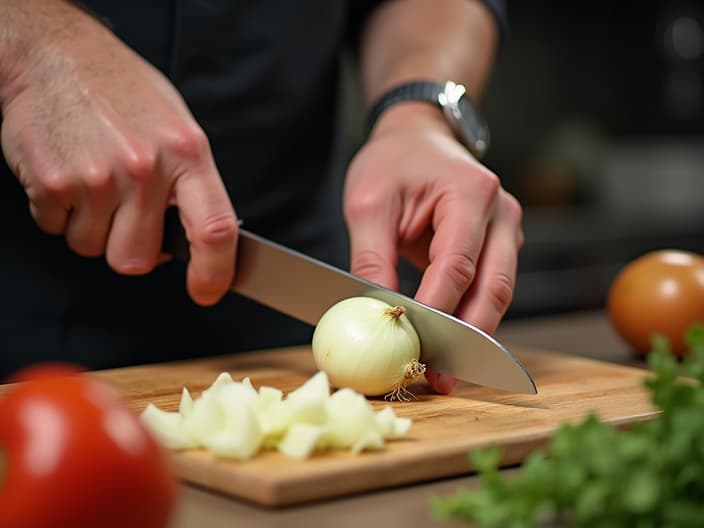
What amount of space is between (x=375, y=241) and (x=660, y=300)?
1.51ft

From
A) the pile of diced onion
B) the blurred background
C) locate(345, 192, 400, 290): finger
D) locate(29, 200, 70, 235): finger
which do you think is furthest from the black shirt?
the blurred background

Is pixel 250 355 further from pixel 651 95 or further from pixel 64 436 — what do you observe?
pixel 651 95

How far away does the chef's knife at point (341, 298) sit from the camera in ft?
3.90

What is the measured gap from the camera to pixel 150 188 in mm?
1233

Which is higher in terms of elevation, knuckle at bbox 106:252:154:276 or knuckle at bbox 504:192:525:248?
knuckle at bbox 504:192:525:248

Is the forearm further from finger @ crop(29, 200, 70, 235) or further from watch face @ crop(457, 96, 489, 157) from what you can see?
finger @ crop(29, 200, 70, 235)

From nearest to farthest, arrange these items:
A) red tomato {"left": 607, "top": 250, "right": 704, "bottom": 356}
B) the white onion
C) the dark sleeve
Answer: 1. the white onion
2. red tomato {"left": 607, "top": 250, "right": 704, "bottom": 356}
3. the dark sleeve

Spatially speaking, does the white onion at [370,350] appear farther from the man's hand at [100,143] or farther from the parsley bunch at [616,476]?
the parsley bunch at [616,476]

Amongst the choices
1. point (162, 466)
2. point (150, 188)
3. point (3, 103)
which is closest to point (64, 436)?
point (162, 466)

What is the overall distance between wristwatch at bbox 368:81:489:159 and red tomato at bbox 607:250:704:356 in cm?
31

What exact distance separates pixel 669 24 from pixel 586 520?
4.11 meters

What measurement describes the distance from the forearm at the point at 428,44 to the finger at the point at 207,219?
47cm

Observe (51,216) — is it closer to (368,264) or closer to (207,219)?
(207,219)

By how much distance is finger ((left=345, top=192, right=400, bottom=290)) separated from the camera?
135 centimetres
